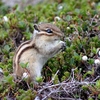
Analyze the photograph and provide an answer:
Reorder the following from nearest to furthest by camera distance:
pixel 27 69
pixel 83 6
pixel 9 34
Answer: pixel 27 69 → pixel 9 34 → pixel 83 6

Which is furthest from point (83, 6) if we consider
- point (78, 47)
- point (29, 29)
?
point (78, 47)

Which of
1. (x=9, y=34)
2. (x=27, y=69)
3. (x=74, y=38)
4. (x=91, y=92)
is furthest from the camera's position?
(x=9, y=34)

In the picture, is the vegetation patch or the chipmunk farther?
the chipmunk

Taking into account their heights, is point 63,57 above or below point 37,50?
below

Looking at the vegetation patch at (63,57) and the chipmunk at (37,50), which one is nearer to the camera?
the vegetation patch at (63,57)

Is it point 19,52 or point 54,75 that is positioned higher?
point 19,52

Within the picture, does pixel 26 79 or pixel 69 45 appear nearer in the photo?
pixel 26 79

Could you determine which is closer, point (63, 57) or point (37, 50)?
point (37, 50)

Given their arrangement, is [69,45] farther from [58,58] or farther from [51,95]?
[51,95]
